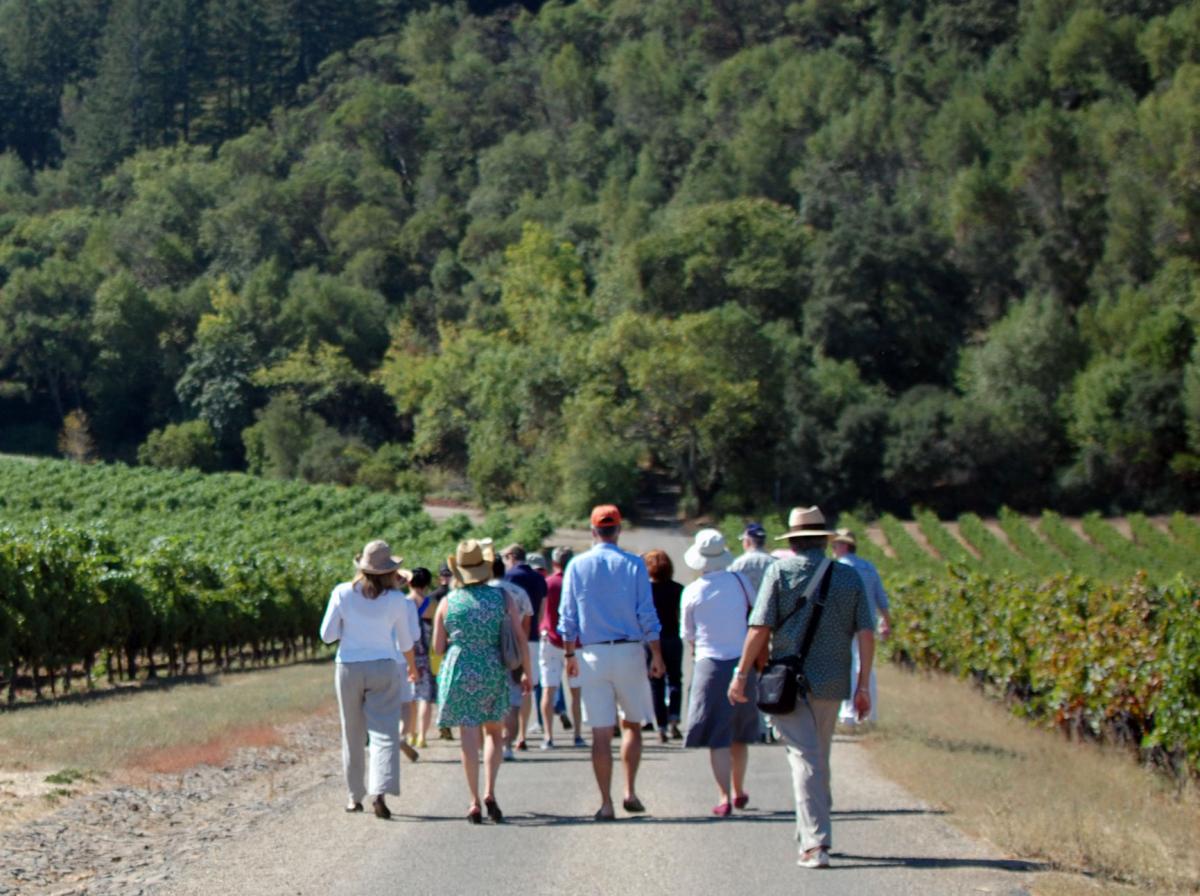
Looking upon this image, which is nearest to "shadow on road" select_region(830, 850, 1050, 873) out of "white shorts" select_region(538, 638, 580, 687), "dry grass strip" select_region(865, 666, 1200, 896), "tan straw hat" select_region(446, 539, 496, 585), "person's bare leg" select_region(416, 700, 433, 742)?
"dry grass strip" select_region(865, 666, 1200, 896)

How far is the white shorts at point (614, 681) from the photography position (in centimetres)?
984

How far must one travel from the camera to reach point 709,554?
10.8 meters

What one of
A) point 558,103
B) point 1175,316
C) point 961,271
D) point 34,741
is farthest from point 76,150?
point 34,741

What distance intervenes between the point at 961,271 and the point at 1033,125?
10858 mm

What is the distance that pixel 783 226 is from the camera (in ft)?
292

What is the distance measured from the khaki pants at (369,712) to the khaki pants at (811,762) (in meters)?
2.81

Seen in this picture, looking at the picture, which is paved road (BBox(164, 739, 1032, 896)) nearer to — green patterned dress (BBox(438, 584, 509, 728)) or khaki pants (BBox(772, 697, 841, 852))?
khaki pants (BBox(772, 697, 841, 852))

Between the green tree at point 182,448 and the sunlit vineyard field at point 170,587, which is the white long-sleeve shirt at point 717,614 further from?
the green tree at point 182,448

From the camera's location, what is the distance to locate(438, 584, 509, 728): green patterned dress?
9969mm

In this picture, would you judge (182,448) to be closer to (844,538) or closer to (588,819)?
(844,538)

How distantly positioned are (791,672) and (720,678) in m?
1.79

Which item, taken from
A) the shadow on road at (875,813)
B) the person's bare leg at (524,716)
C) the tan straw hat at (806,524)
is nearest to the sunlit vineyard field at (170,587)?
the person's bare leg at (524,716)

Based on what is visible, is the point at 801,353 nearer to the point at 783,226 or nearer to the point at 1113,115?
the point at 783,226

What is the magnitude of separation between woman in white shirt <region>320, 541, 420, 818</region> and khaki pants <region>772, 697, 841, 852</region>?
285 centimetres
